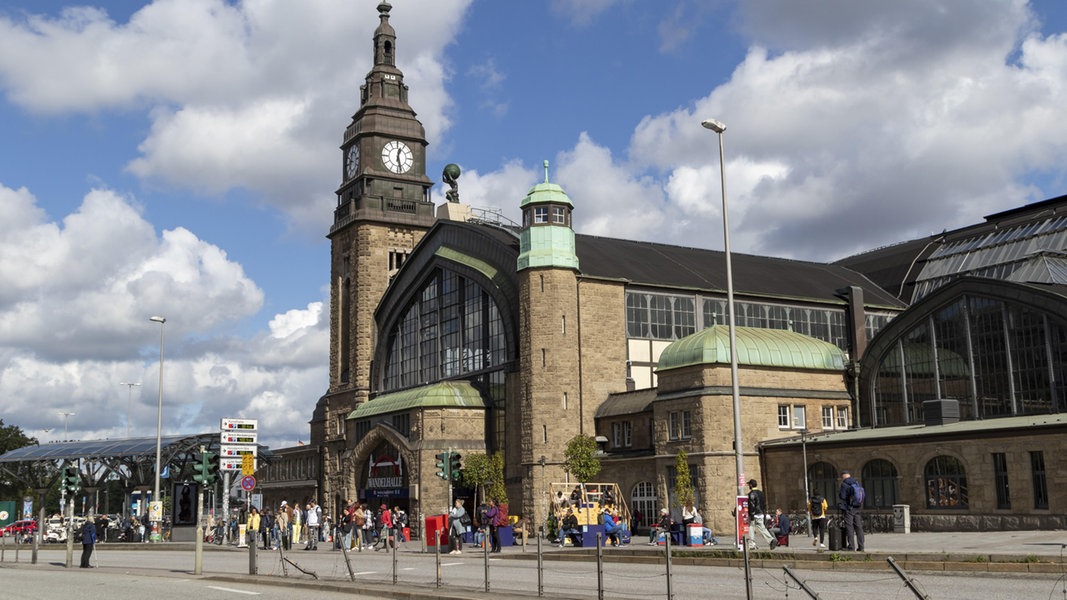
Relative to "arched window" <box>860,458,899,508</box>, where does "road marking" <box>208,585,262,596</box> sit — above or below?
below

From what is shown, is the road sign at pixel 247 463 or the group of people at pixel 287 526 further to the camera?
the group of people at pixel 287 526

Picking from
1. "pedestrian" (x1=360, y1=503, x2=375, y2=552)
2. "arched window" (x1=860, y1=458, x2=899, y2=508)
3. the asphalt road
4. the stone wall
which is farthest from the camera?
"pedestrian" (x1=360, y1=503, x2=375, y2=552)

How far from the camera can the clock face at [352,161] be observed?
256 feet

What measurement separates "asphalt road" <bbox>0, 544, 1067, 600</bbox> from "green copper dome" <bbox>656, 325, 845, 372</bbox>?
19.4 metres

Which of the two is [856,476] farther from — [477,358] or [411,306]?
[411,306]

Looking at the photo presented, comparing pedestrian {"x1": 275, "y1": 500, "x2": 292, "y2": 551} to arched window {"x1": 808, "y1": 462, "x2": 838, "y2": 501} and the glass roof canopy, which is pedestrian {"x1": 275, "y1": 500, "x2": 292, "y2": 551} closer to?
the glass roof canopy

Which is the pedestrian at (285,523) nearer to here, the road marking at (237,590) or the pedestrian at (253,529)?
the pedestrian at (253,529)

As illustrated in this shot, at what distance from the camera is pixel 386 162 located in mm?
77625

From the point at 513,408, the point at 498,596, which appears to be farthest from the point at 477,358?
the point at 498,596

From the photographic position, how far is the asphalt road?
1923 cm

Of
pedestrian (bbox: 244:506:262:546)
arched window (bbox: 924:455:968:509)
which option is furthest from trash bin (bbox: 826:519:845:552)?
arched window (bbox: 924:455:968:509)

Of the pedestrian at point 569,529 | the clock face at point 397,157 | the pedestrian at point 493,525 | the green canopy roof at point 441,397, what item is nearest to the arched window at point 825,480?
the pedestrian at point 569,529

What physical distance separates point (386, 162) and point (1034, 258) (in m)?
42.5

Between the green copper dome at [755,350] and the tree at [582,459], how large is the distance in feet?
17.1
